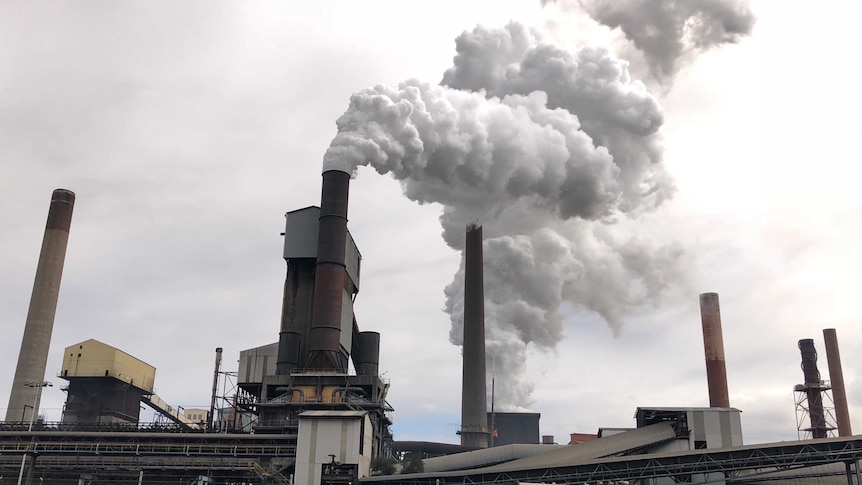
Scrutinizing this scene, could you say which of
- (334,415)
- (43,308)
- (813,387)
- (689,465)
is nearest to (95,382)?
(43,308)

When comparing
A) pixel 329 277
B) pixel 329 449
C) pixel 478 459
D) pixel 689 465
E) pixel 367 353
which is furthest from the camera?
pixel 367 353

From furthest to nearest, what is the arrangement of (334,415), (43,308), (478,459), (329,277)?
(43,308)
(329,277)
(478,459)
(334,415)

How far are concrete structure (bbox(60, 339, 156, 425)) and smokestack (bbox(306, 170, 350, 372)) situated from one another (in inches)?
928

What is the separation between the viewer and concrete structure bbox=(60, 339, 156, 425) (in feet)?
213

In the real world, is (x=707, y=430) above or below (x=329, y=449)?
above

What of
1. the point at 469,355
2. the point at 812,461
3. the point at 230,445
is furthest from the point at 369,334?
the point at 812,461

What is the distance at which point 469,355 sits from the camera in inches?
2461

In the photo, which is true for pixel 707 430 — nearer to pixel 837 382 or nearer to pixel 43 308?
pixel 837 382

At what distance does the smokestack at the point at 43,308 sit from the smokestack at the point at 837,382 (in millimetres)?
73070

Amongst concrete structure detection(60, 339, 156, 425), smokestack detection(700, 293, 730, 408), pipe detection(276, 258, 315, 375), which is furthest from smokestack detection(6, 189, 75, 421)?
smokestack detection(700, 293, 730, 408)

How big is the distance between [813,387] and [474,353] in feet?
120

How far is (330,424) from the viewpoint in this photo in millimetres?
40594

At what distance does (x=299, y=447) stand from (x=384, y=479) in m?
5.24

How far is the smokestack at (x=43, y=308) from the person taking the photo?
195 ft
